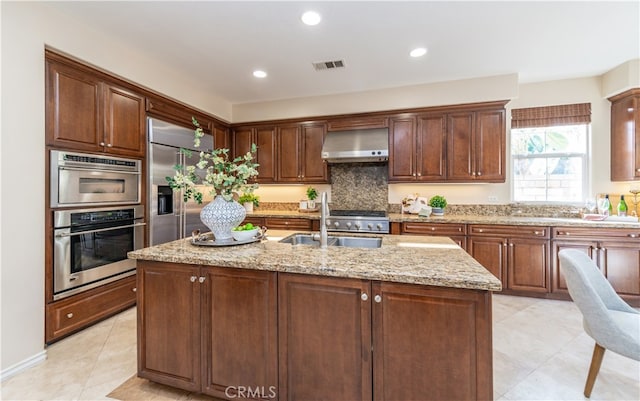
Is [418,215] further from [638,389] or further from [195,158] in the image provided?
[195,158]

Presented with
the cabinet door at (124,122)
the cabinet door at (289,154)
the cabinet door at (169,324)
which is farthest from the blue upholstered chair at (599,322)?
the cabinet door at (124,122)

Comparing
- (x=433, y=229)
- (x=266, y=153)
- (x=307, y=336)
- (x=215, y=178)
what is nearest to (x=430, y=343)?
(x=307, y=336)

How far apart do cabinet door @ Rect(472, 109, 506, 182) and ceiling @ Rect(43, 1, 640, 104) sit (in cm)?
54

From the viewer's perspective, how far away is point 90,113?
2.59 m

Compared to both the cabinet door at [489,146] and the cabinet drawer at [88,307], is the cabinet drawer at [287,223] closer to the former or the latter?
the cabinet drawer at [88,307]

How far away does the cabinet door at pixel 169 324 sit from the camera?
1680 millimetres

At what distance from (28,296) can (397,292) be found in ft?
8.74

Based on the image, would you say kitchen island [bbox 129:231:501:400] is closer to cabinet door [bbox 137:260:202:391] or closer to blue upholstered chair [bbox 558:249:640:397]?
cabinet door [bbox 137:260:202:391]

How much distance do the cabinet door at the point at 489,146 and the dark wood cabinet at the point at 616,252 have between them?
1013mm

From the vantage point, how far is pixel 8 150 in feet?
6.51

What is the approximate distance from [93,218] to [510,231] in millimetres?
4418

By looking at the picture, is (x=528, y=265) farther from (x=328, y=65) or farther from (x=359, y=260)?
(x=328, y=65)

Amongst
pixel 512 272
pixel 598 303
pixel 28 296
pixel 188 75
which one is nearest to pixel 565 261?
pixel 598 303

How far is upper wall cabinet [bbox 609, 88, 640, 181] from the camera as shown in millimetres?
3268
